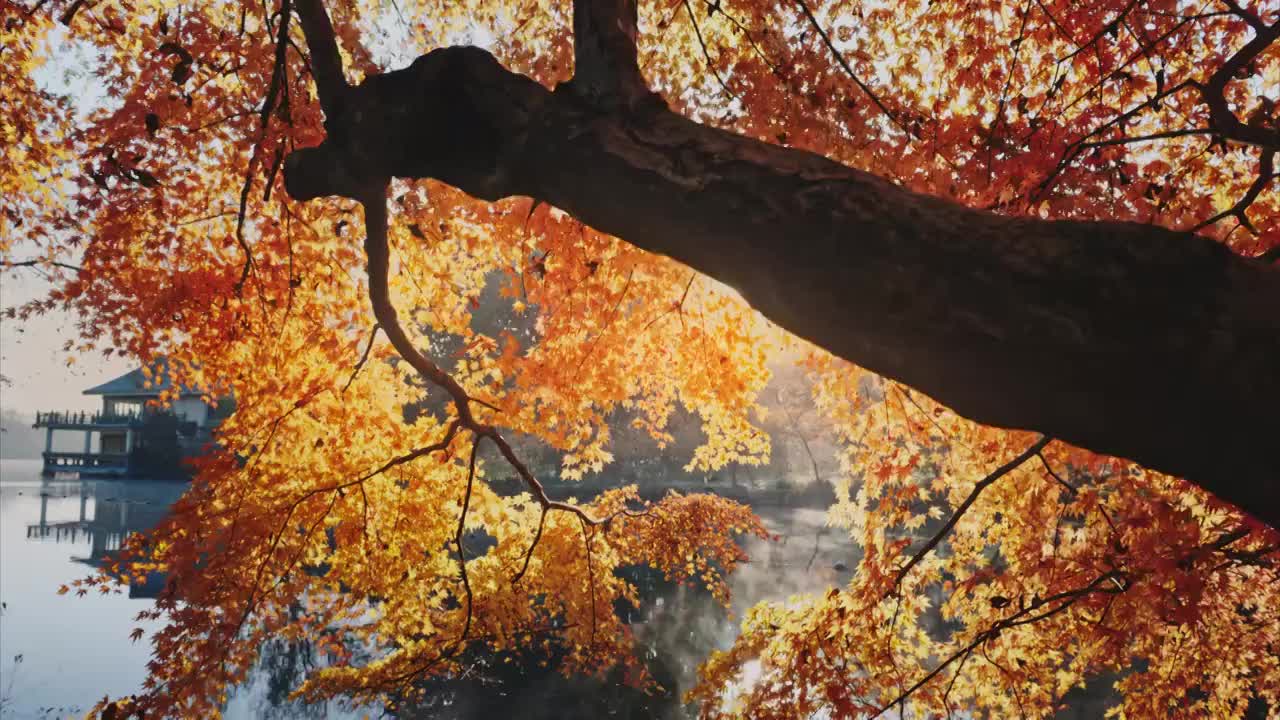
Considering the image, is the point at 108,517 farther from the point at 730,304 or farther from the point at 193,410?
the point at 730,304

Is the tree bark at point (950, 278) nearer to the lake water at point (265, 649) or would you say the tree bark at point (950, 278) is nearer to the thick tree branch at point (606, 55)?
the thick tree branch at point (606, 55)

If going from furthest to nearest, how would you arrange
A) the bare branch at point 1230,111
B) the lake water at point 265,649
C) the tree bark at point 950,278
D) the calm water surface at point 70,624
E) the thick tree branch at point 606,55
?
the calm water surface at point 70,624
the lake water at point 265,649
the bare branch at point 1230,111
the thick tree branch at point 606,55
the tree bark at point 950,278

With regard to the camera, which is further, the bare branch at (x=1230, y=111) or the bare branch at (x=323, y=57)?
the bare branch at (x=323, y=57)

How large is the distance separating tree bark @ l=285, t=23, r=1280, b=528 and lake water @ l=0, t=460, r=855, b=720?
451 inches

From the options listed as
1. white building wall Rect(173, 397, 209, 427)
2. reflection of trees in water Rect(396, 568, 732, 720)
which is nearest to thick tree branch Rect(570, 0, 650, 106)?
reflection of trees in water Rect(396, 568, 732, 720)

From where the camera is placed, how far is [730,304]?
694cm

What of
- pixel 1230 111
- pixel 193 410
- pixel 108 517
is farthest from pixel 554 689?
pixel 193 410

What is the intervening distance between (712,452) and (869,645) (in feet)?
11.3

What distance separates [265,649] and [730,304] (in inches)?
542

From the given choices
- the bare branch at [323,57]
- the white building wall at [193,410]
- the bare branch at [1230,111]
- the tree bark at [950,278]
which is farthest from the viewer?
the white building wall at [193,410]

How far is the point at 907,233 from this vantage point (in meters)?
1.48

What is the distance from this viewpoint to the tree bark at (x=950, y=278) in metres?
1.21

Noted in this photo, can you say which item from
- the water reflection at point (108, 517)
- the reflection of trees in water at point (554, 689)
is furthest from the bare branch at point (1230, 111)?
the water reflection at point (108, 517)

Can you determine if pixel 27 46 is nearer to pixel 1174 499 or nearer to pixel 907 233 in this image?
pixel 907 233
